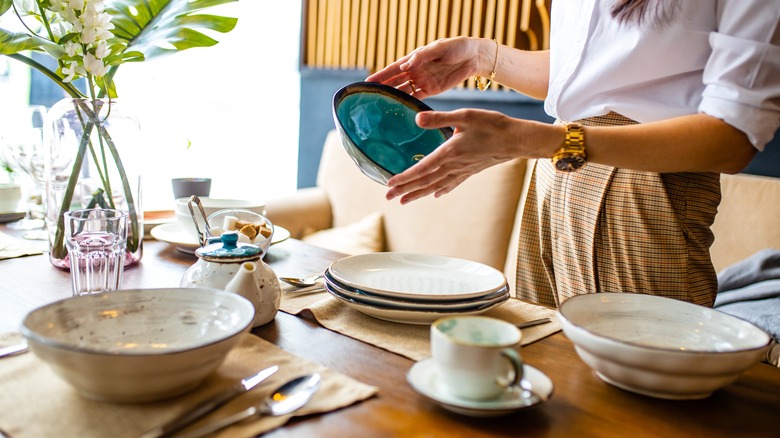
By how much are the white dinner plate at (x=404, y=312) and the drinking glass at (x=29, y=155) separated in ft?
2.97

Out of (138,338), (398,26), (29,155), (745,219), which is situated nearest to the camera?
(138,338)

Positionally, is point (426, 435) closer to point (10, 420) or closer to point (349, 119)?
point (10, 420)

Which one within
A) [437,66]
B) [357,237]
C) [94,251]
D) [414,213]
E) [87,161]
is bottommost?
[357,237]

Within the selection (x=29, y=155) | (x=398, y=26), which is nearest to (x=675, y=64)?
(x=29, y=155)

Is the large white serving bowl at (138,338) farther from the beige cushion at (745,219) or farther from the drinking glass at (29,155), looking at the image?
the beige cushion at (745,219)

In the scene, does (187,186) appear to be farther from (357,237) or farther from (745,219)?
(745,219)

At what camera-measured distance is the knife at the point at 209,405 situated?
610mm

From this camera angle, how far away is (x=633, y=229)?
1.19m

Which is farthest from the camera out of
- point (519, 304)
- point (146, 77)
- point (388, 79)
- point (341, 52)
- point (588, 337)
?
point (146, 77)

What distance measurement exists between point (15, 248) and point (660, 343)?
4.02 feet

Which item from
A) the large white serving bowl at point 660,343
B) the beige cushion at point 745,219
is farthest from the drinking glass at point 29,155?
the beige cushion at point 745,219

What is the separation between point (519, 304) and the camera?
1.11m

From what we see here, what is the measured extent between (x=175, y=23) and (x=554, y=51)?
72cm

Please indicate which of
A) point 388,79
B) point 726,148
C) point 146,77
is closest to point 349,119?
point 388,79
